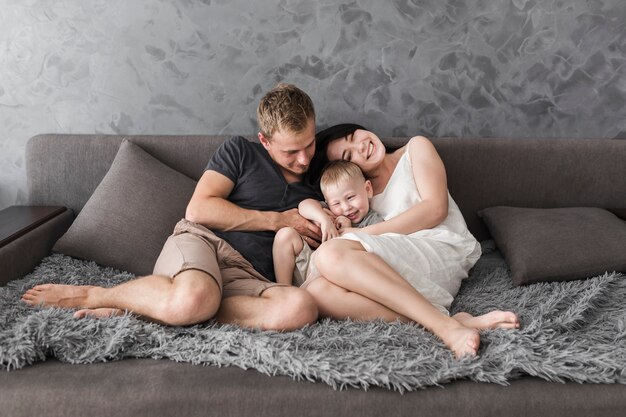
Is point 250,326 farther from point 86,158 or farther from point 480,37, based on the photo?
point 480,37

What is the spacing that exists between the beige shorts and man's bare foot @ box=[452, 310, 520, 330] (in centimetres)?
58

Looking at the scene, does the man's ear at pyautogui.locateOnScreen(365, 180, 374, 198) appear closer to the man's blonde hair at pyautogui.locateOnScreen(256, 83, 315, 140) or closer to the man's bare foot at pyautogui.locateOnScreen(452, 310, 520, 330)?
the man's blonde hair at pyautogui.locateOnScreen(256, 83, 315, 140)

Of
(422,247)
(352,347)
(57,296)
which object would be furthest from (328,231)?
(57,296)

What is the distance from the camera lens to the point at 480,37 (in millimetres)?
2520

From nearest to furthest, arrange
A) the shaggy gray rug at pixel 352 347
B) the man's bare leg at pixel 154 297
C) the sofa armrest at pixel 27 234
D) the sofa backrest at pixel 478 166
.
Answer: the shaggy gray rug at pixel 352 347, the man's bare leg at pixel 154 297, the sofa armrest at pixel 27 234, the sofa backrest at pixel 478 166

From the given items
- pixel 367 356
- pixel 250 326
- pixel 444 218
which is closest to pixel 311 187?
pixel 444 218

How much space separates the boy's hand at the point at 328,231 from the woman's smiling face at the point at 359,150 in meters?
0.29

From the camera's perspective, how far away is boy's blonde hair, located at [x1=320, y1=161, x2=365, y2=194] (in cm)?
204

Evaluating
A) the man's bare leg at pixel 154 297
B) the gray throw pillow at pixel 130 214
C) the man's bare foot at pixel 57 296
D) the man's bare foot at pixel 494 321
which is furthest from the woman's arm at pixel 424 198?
the man's bare foot at pixel 57 296

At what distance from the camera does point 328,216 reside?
80.7 inches

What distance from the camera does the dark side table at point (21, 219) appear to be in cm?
204

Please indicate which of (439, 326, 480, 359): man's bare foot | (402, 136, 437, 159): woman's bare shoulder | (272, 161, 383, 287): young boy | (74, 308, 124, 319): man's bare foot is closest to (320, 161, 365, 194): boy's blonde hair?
(272, 161, 383, 287): young boy

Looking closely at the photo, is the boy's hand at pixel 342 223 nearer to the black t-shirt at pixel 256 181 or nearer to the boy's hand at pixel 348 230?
the boy's hand at pixel 348 230

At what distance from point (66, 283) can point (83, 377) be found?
2.07 ft
